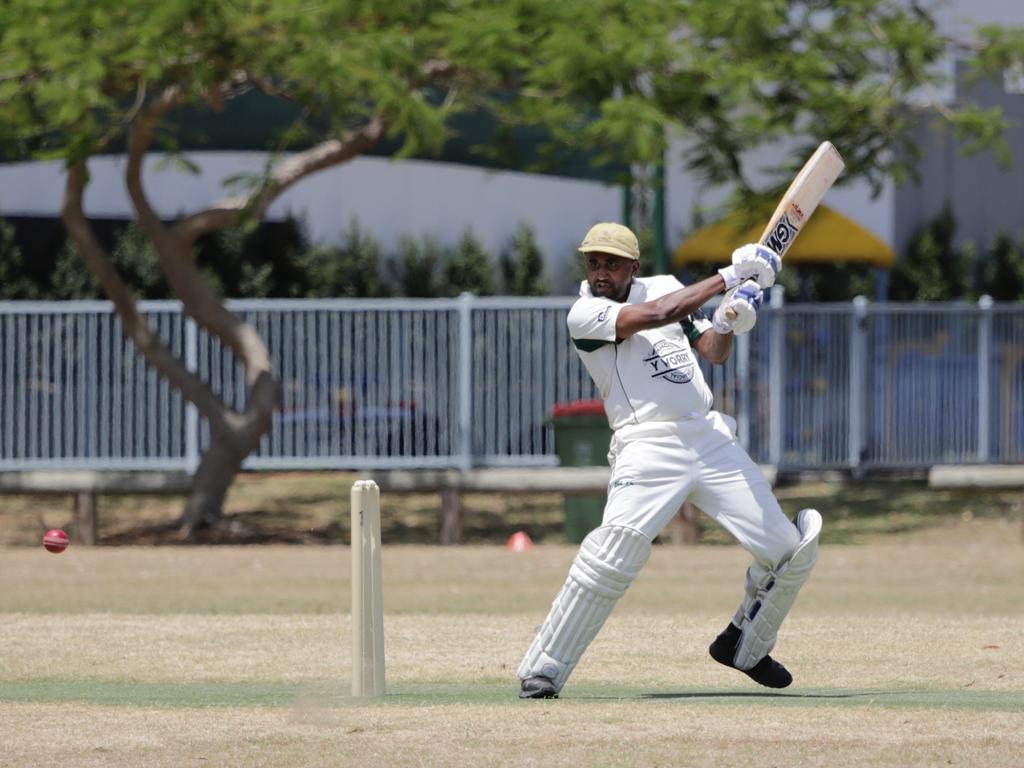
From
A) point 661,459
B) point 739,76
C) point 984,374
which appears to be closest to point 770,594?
point 661,459

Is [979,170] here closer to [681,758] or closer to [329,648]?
[329,648]

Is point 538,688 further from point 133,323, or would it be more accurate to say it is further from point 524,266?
point 524,266

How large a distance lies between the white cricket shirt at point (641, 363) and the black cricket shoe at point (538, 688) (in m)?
1.09

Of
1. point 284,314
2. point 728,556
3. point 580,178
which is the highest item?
point 580,178

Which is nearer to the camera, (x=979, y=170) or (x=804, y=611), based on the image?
(x=804, y=611)

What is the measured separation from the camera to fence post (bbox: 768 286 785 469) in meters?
21.0

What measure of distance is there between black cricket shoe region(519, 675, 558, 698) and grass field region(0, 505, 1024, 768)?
10 cm

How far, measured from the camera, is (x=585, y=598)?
8539 mm

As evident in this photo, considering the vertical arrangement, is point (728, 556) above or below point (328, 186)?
below

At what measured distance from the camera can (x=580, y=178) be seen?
2583 cm

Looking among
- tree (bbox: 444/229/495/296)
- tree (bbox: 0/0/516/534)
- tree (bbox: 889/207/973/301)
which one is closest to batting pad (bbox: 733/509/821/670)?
tree (bbox: 0/0/516/534)

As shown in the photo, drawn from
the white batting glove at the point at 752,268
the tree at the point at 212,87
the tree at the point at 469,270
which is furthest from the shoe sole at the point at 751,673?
the tree at the point at 469,270

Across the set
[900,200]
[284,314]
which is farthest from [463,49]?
[900,200]

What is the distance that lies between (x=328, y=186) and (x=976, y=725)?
18871 mm
